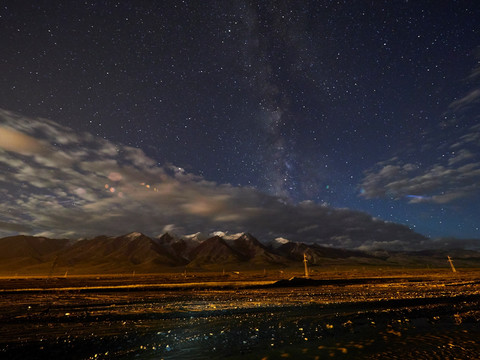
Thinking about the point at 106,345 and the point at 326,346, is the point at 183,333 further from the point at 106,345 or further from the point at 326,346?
the point at 326,346

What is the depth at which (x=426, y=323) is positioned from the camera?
1366 cm

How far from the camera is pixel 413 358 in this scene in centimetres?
812

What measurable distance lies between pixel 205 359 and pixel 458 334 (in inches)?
409

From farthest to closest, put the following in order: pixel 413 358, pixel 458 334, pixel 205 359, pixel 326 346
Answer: pixel 458 334 < pixel 326 346 < pixel 205 359 < pixel 413 358

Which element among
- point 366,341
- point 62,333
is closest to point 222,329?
point 366,341

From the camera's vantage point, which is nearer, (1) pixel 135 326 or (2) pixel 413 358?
(2) pixel 413 358

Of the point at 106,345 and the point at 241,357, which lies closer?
the point at 241,357

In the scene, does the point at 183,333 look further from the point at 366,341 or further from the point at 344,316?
the point at 344,316

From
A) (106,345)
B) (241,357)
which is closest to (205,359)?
(241,357)

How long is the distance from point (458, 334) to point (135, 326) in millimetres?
16200

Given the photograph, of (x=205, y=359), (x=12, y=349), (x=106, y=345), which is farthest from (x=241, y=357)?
(x=12, y=349)

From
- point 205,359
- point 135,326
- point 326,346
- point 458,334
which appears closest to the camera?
point 205,359

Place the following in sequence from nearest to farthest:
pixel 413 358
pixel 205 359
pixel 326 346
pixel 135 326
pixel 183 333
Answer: pixel 413 358 → pixel 205 359 → pixel 326 346 → pixel 183 333 → pixel 135 326

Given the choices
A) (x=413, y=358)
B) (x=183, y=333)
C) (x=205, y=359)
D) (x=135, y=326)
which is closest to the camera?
(x=413, y=358)
